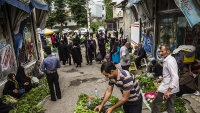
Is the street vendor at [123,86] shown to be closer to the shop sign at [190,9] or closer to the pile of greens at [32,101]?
the shop sign at [190,9]

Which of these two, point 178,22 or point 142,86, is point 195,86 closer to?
point 142,86

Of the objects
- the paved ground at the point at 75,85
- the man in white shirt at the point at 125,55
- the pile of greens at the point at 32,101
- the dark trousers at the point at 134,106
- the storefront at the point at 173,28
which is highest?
the storefront at the point at 173,28

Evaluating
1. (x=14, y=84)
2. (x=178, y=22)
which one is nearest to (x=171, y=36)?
(x=178, y=22)

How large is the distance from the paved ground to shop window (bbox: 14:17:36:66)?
1.91m

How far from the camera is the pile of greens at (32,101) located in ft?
18.5

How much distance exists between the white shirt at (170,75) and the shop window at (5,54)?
558 centimetres

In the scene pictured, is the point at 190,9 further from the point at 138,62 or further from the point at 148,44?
the point at 148,44

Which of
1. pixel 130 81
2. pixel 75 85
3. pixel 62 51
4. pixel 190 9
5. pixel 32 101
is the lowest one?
pixel 75 85

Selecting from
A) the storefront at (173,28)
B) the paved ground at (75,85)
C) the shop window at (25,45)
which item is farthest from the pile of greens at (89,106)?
the shop window at (25,45)

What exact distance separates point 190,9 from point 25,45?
24.3 ft

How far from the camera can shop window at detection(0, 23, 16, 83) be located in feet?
23.1

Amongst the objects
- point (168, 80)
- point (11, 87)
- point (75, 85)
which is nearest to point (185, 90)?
point (168, 80)

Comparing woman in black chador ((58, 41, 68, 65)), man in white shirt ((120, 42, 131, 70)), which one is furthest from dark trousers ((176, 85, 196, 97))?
woman in black chador ((58, 41, 68, 65))

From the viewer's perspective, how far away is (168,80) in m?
4.27
